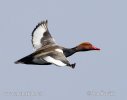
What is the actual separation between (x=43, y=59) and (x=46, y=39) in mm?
5058

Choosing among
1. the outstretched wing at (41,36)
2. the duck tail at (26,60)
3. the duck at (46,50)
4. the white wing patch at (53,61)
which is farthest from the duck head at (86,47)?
the white wing patch at (53,61)

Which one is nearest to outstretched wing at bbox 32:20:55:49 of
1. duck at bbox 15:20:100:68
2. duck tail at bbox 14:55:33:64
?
duck at bbox 15:20:100:68

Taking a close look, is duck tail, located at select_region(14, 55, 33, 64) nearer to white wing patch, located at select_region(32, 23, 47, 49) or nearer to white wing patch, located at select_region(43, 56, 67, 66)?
white wing patch, located at select_region(43, 56, 67, 66)

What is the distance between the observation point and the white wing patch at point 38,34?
141ft

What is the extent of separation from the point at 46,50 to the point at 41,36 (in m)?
4.41

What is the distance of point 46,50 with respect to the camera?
39812 mm

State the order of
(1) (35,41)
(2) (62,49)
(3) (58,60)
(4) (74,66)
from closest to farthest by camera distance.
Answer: (4) (74,66) → (3) (58,60) → (2) (62,49) → (1) (35,41)

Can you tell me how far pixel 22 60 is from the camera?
3962 cm

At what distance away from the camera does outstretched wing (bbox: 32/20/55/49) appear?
42916mm

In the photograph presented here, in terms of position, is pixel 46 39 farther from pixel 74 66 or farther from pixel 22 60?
pixel 74 66

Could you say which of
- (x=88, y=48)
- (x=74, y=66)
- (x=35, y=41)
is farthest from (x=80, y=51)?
(x=74, y=66)

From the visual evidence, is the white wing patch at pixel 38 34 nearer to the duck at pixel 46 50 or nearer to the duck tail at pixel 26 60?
the duck at pixel 46 50

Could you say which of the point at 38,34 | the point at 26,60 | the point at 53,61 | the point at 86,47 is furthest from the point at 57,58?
the point at 38,34

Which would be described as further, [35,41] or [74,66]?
[35,41]
